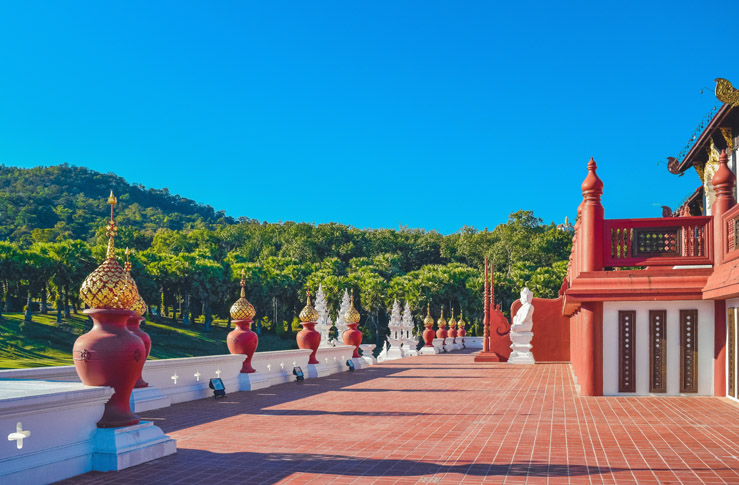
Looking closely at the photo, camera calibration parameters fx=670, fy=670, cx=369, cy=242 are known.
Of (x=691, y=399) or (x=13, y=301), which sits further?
(x=13, y=301)

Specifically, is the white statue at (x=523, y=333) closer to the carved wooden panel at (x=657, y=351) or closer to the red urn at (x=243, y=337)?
the carved wooden panel at (x=657, y=351)

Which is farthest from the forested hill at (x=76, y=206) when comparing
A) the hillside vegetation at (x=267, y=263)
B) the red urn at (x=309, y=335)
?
the red urn at (x=309, y=335)

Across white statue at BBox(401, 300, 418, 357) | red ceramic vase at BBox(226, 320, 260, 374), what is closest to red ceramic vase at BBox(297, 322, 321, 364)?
red ceramic vase at BBox(226, 320, 260, 374)

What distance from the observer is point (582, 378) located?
13.3m

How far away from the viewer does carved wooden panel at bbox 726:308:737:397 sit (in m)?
11.6

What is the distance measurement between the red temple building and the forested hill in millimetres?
51655

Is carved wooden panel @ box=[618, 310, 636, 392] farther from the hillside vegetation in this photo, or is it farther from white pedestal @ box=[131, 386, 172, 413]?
the hillside vegetation

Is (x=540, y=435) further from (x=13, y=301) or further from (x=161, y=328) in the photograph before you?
(x=13, y=301)

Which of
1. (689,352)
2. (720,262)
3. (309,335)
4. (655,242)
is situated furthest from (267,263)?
(720,262)

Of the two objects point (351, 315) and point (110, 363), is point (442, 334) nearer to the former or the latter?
point (351, 315)

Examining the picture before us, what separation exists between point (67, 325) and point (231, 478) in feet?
137

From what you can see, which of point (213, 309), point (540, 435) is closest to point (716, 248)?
point (540, 435)

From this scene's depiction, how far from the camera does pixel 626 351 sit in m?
12.7

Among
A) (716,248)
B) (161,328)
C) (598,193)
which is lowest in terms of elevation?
(161,328)
